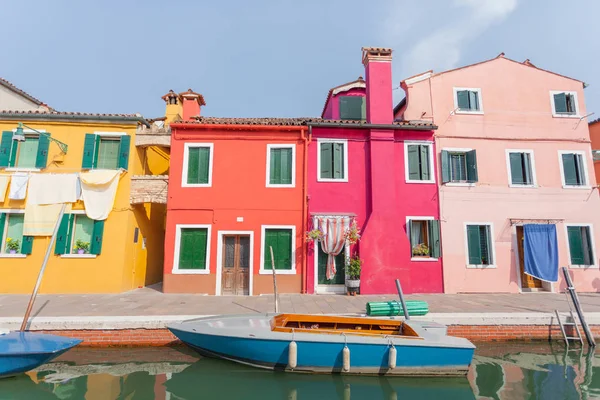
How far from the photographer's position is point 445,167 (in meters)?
12.2

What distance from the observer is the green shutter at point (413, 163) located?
39.9ft

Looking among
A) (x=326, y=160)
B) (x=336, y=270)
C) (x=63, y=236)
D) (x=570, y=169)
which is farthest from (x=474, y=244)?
(x=63, y=236)

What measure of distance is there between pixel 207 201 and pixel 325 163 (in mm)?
4486

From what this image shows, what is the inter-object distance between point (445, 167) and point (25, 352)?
41.2 feet

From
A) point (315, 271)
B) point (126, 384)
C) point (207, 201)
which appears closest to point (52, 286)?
point (207, 201)

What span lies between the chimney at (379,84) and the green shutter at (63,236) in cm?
1122

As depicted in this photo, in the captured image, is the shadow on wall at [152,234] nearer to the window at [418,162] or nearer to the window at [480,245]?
the window at [418,162]

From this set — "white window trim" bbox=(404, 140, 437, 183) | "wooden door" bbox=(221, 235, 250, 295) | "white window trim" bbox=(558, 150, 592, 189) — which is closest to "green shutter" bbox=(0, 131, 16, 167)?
"wooden door" bbox=(221, 235, 250, 295)

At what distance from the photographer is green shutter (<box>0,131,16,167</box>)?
11.3 m

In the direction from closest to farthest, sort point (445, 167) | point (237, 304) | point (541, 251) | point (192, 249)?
1. point (237, 304)
2. point (192, 249)
3. point (541, 251)
4. point (445, 167)

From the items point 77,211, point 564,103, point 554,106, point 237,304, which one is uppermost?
point 564,103

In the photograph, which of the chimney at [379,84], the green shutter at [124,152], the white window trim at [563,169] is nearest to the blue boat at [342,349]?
the green shutter at [124,152]

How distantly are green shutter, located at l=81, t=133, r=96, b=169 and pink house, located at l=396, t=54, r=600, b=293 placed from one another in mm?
11657

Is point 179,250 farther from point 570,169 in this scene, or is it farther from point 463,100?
point 570,169
